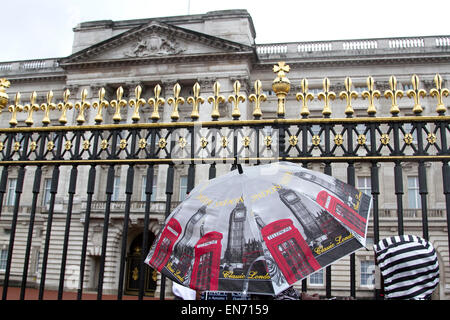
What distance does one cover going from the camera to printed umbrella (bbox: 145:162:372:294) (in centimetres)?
274

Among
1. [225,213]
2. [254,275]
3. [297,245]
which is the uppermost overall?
[225,213]

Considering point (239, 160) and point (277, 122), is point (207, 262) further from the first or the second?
point (277, 122)

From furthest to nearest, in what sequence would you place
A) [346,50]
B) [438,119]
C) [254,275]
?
[346,50], [438,119], [254,275]

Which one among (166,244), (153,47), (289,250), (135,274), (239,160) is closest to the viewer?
(289,250)

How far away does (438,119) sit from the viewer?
4.46 m

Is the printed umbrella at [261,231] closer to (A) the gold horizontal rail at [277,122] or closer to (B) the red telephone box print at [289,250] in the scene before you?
(B) the red telephone box print at [289,250]

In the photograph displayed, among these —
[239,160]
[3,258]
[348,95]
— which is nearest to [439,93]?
[348,95]

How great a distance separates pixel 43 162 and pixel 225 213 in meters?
3.15

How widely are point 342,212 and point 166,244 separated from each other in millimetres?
1242

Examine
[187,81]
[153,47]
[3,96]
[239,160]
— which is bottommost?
[239,160]

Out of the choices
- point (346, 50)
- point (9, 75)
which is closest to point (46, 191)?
point (9, 75)

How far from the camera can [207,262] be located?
2889 millimetres

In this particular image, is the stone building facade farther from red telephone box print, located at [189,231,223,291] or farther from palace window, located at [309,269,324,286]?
red telephone box print, located at [189,231,223,291]
